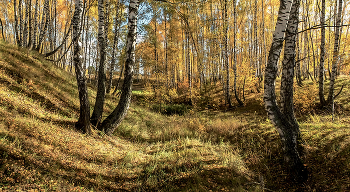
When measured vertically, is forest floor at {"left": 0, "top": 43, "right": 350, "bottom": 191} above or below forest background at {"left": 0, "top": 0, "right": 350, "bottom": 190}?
below

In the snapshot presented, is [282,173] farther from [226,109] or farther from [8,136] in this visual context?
[226,109]

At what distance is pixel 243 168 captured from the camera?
423cm

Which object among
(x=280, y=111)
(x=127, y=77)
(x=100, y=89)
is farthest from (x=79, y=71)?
(x=280, y=111)

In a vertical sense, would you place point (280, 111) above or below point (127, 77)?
below

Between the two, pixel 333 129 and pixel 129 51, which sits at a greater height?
pixel 129 51

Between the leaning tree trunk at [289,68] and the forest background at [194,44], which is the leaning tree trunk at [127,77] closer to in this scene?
the forest background at [194,44]

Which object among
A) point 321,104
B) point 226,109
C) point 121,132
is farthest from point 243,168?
point 226,109

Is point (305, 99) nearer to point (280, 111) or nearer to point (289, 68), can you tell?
point (289, 68)

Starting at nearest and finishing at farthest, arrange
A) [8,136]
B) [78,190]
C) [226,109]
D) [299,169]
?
1. [78,190]
2. [8,136]
3. [299,169]
4. [226,109]

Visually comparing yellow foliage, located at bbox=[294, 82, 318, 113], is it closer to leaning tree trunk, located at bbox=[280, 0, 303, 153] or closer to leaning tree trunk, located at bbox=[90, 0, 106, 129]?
leaning tree trunk, located at bbox=[280, 0, 303, 153]

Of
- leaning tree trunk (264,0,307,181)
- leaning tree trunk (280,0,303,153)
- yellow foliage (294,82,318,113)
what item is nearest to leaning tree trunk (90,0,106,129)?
leaning tree trunk (264,0,307,181)

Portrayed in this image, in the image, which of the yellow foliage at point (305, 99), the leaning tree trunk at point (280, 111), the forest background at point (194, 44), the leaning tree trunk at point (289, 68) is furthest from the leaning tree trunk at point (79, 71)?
the yellow foliage at point (305, 99)

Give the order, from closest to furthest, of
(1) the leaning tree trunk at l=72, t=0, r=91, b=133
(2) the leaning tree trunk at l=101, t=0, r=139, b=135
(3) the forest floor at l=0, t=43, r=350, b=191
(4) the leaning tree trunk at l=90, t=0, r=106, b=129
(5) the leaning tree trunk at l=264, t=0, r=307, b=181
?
(3) the forest floor at l=0, t=43, r=350, b=191 < (5) the leaning tree trunk at l=264, t=0, r=307, b=181 < (1) the leaning tree trunk at l=72, t=0, r=91, b=133 < (2) the leaning tree trunk at l=101, t=0, r=139, b=135 < (4) the leaning tree trunk at l=90, t=0, r=106, b=129

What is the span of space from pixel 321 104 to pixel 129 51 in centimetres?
994
